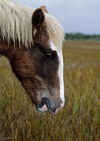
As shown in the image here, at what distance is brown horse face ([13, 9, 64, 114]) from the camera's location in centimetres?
170

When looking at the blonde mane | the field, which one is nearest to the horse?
the blonde mane

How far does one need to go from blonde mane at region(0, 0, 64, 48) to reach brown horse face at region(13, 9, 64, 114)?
0.21 feet

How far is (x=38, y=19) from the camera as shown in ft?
5.27

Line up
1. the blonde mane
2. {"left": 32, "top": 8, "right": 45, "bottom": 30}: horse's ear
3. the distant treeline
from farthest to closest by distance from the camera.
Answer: the distant treeline → the blonde mane → {"left": 32, "top": 8, "right": 45, "bottom": 30}: horse's ear

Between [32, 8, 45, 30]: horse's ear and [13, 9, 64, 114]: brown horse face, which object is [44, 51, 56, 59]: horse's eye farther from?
[32, 8, 45, 30]: horse's ear

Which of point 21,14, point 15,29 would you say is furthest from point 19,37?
point 21,14

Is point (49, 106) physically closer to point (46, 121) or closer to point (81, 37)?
point (46, 121)

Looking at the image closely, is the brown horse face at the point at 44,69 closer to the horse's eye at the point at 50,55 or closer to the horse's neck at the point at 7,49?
the horse's eye at the point at 50,55

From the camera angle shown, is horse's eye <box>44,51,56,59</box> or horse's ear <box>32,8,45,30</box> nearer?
horse's ear <box>32,8,45,30</box>

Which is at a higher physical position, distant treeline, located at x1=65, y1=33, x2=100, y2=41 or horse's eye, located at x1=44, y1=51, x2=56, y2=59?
horse's eye, located at x1=44, y1=51, x2=56, y2=59

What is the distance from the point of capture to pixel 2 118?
94.3 inches

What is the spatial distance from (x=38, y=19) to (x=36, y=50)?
305 mm

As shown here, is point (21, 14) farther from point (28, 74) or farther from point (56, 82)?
point (56, 82)

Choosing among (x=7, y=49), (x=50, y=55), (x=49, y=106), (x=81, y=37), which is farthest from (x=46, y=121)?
(x=81, y=37)
